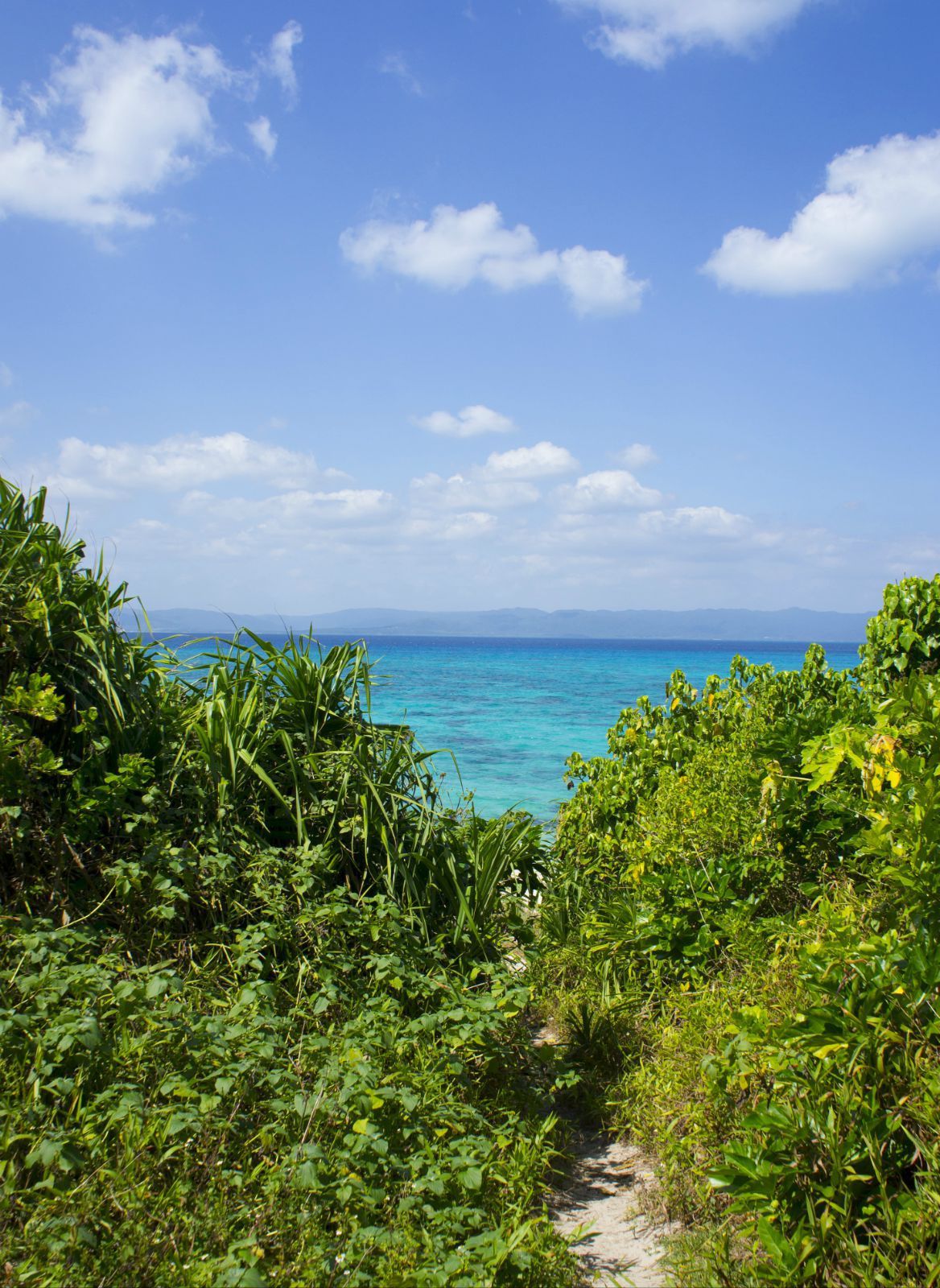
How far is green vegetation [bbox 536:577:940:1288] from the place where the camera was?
7.88ft

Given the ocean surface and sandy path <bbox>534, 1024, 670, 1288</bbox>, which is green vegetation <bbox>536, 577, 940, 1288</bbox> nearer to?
sandy path <bbox>534, 1024, 670, 1288</bbox>

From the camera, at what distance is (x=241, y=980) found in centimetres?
349

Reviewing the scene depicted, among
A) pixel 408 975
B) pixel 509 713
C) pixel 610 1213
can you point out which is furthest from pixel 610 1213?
pixel 509 713

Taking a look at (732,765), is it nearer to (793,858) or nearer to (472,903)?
(793,858)

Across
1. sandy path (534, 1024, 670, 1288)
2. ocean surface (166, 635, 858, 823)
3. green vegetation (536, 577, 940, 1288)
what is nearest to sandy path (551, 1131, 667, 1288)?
sandy path (534, 1024, 670, 1288)

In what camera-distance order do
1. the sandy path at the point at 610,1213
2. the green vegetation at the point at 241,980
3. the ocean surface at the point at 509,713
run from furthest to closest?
the ocean surface at the point at 509,713
the sandy path at the point at 610,1213
the green vegetation at the point at 241,980

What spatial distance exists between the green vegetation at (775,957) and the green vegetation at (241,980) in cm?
50

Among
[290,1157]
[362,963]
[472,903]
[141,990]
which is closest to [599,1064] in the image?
[472,903]

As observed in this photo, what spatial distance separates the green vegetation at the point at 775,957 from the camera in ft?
7.88

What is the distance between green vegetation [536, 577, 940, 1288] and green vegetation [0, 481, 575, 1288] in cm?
50

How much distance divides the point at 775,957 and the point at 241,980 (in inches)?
85.6

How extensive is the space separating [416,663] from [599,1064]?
233ft

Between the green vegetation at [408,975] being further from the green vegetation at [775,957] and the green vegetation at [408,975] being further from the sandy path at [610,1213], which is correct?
the sandy path at [610,1213]

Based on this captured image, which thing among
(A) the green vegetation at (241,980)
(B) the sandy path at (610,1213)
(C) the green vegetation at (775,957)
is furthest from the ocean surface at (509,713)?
(B) the sandy path at (610,1213)
